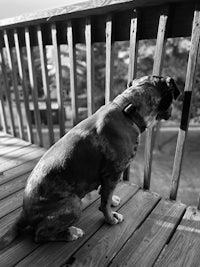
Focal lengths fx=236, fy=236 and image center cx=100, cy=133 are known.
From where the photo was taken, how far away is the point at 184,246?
4.83 feet

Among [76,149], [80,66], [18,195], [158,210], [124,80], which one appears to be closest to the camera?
[76,149]

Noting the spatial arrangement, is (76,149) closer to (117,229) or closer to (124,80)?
(117,229)

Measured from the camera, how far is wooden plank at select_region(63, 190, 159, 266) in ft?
4.56

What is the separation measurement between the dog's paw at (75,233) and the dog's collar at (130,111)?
775mm

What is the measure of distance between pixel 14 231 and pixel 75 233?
15.1 inches

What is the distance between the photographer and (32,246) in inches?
58.4

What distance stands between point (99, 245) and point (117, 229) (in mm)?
180

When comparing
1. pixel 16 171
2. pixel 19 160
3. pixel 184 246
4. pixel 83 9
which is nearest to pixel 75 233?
pixel 184 246

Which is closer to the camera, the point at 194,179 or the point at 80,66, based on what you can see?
the point at 194,179

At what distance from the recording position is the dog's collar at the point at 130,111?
1.34m

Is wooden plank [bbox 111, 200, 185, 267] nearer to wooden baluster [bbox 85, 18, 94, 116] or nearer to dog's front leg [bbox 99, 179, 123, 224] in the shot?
dog's front leg [bbox 99, 179, 123, 224]

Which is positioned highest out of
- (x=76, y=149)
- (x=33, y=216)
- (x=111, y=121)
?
(x=111, y=121)

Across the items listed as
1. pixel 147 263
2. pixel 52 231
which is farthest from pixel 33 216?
pixel 147 263

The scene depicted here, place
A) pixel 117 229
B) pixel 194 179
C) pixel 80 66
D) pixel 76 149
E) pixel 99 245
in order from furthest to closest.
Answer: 1. pixel 80 66
2. pixel 194 179
3. pixel 117 229
4. pixel 99 245
5. pixel 76 149
